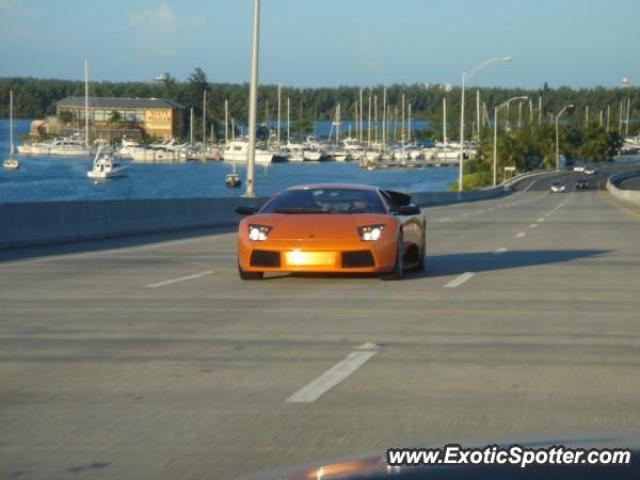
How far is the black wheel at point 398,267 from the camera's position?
15977 mm

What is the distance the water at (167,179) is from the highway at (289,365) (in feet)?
205

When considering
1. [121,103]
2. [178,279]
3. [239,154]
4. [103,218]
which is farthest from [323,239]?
[121,103]

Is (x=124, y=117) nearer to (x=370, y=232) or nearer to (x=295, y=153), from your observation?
(x=295, y=153)

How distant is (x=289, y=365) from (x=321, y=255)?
5864mm

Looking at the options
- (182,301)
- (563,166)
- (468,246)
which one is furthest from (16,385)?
(563,166)

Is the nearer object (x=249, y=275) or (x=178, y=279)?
(x=249, y=275)

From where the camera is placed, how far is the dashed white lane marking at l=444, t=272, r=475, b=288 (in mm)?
15859

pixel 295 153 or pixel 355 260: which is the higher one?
pixel 355 260

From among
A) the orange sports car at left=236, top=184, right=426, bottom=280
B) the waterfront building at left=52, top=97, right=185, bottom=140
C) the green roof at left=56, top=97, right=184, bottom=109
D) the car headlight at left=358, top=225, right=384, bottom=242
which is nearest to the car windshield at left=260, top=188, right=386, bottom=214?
the orange sports car at left=236, top=184, right=426, bottom=280

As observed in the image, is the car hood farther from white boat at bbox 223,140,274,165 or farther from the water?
white boat at bbox 223,140,274,165

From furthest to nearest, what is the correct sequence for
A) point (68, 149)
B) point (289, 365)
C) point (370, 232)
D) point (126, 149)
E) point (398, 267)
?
1. point (126, 149)
2. point (68, 149)
3. point (398, 267)
4. point (370, 232)
5. point (289, 365)

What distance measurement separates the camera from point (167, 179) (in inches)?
4975

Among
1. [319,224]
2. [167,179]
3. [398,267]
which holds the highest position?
[319,224]

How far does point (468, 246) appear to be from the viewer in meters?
24.2
